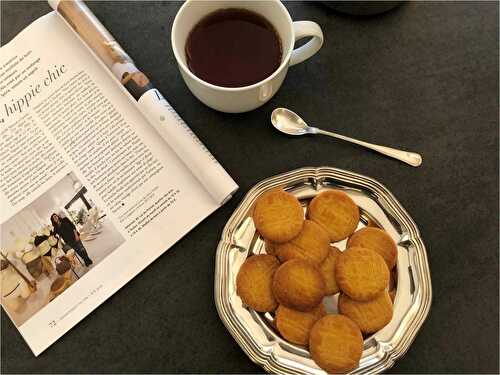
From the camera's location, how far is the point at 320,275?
0.52 meters

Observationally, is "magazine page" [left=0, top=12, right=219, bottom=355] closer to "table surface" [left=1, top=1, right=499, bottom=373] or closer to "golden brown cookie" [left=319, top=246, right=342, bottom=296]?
"table surface" [left=1, top=1, right=499, bottom=373]

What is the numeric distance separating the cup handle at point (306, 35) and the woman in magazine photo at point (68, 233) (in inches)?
13.3

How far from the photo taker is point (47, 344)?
556 mm

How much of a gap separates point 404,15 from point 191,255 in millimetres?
426

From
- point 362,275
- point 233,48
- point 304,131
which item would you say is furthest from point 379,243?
point 233,48

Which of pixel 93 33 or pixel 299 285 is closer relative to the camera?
pixel 299 285

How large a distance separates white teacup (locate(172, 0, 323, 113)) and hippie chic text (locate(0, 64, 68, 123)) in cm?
19

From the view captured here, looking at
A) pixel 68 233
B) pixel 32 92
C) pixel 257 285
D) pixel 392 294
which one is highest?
pixel 32 92

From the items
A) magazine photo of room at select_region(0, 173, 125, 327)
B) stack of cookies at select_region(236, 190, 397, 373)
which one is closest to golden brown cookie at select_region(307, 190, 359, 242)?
stack of cookies at select_region(236, 190, 397, 373)

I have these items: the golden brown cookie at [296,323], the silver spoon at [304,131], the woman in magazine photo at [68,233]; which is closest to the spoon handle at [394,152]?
the silver spoon at [304,131]

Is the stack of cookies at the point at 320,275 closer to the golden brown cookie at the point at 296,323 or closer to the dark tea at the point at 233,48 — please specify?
the golden brown cookie at the point at 296,323

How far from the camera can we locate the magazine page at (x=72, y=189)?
1.86ft

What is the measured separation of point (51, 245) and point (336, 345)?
1.19 feet

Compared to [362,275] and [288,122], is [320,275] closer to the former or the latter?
[362,275]
